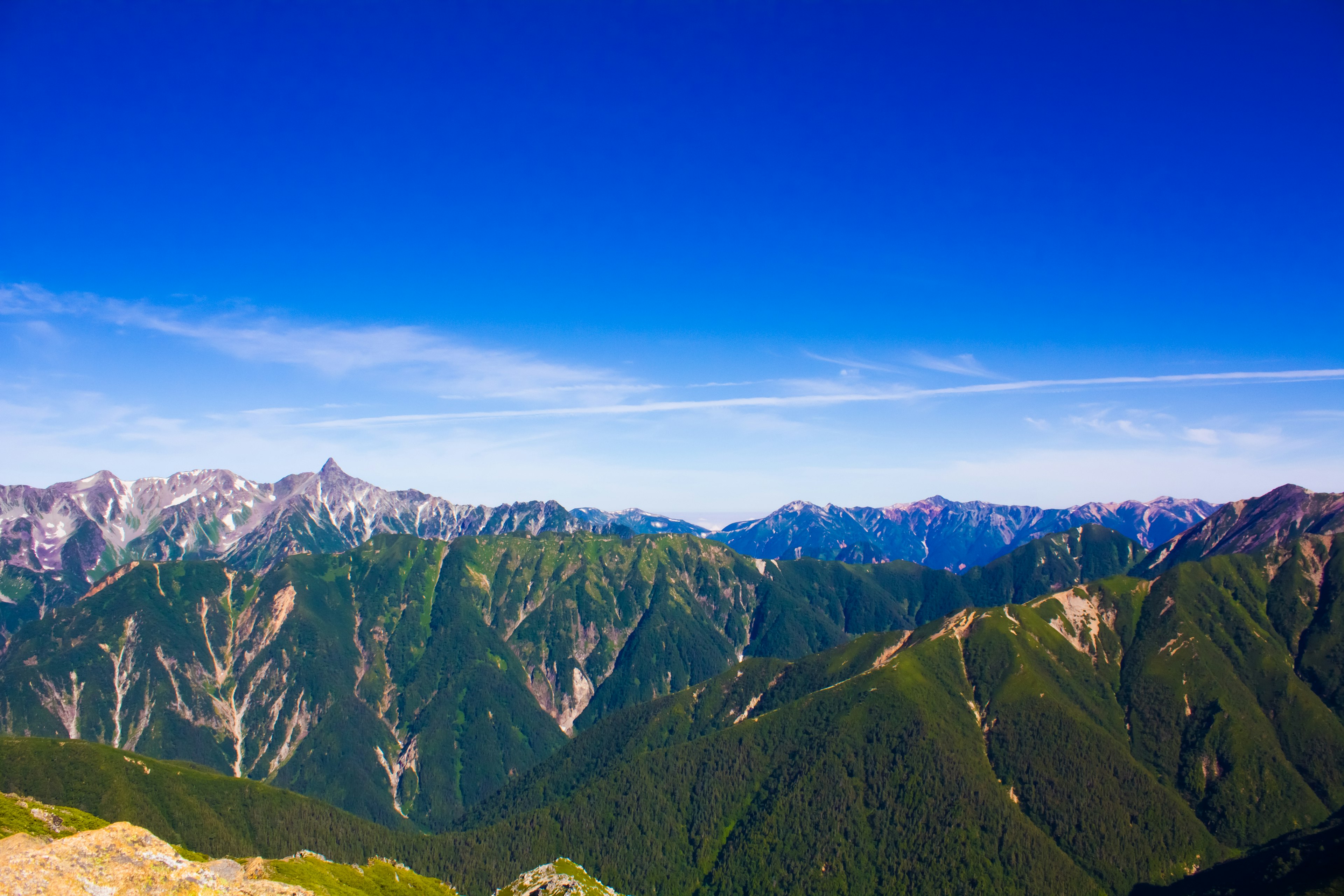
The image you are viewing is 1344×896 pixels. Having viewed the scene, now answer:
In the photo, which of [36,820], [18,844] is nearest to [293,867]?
[36,820]

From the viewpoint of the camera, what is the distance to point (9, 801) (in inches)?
6565

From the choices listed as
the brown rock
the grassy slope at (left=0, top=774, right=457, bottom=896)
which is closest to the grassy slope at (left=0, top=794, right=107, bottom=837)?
the grassy slope at (left=0, top=774, right=457, bottom=896)

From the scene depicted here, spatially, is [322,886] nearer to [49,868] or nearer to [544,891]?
[544,891]

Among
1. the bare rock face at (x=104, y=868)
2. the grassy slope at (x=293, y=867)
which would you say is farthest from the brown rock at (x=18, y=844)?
the grassy slope at (x=293, y=867)

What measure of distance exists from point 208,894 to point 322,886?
325ft

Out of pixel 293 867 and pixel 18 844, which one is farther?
pixel 293 867

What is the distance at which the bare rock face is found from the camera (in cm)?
6725

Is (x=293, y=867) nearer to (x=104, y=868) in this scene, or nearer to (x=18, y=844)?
(x=18, y=844)

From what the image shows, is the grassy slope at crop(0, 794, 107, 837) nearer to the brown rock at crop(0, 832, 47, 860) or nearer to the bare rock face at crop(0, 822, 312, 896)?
the brown rock at crop(0, 832, 47, 860)

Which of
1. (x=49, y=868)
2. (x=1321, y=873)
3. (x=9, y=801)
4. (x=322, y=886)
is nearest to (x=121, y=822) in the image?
(x=49, y=868)

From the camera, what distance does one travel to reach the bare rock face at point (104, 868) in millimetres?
67250

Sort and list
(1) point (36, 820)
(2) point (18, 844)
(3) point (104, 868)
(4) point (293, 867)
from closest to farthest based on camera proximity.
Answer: (3) point (104, 868)
(2) point (18, 844)
(1) point (36, 820)
(4) point (293, 867)

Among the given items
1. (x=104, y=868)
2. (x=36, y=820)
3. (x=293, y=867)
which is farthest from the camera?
(x=293, y=867)

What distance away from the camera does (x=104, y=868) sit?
235 ft
